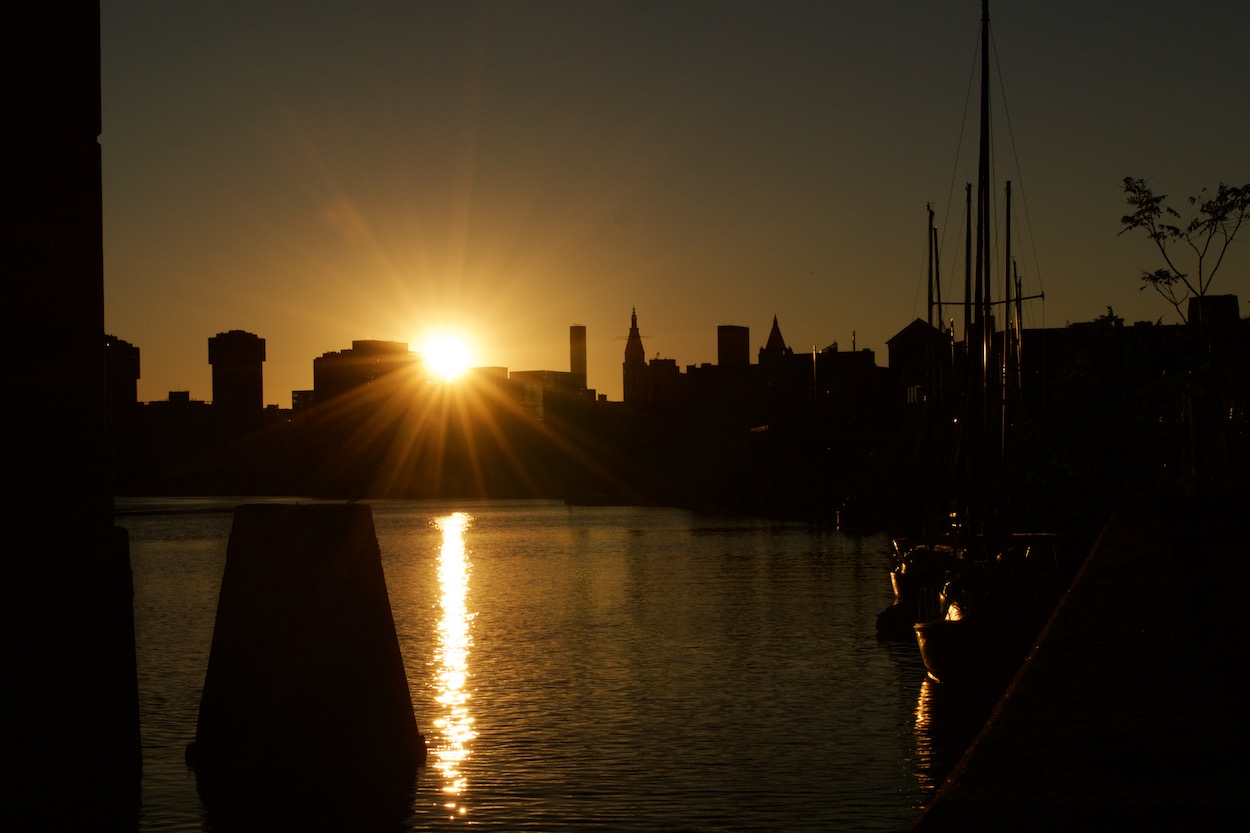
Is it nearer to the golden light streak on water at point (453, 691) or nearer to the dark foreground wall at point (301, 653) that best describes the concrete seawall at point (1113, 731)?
the dark foreground wall at point (301, 653)

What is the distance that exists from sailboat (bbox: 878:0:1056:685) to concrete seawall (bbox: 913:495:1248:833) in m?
11.3

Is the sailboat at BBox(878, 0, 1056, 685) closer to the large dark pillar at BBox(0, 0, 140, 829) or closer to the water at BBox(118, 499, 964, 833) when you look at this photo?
the water at BBox(118, 499, 964, 833)

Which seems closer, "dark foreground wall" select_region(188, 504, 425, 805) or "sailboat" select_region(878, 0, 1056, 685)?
"dark foreground wall" select_region(188, 504, 425, 805)

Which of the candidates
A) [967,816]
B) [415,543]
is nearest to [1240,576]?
[967,816]

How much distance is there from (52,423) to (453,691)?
20.8 meters

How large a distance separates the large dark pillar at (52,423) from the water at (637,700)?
32.0 feet

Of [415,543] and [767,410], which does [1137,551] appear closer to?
[415,543]

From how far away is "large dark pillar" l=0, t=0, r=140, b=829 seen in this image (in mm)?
6273

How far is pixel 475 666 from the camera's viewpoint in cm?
3047

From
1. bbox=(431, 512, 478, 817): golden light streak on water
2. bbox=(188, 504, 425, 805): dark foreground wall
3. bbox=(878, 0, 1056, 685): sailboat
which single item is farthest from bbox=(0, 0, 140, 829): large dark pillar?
bbox=(878, 0, 1056, 685): sailboat

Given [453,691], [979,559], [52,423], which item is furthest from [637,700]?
[52,423]

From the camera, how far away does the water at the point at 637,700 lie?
17.2 m

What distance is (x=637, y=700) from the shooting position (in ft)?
83.0

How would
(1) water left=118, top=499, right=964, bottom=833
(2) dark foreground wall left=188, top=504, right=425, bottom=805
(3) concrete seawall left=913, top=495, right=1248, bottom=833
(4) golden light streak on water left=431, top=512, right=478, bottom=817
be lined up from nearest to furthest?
(3) concrete seawall left=913, top=495, right=1248, bottom=833 → (2) dark foreground wall left=188, top=504, right=425, bottom=805 → (1) water left=118, top=499, right=964, bottom=833 → (4) golden light streak on water left=431, top=512, right=478, bottom=817
